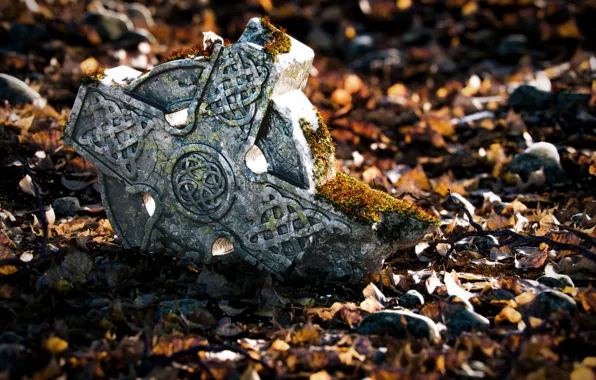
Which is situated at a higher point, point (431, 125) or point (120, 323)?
point (120, 323)

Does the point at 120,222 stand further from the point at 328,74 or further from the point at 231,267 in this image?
the point at 328,74

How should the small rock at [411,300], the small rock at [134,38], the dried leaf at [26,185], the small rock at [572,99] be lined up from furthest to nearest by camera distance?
the small rock at [134,38], the small rock at [572,99], the dried leaf at [26,185], the small rock at [411,300]

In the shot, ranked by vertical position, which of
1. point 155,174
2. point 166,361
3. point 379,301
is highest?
point 155,174

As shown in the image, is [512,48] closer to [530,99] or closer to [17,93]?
[530,99]

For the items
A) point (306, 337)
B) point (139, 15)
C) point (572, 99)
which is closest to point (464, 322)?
point (306, 337)

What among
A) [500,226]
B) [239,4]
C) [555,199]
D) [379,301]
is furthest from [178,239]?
[239,4]

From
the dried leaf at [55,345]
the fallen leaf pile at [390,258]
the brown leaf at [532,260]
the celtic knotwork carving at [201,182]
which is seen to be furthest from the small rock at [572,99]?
the dried leaf at [55,345]

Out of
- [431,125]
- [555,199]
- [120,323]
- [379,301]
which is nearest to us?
[120,323]

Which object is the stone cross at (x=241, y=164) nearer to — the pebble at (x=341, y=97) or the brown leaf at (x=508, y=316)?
the brown leaf at (x=508, y=316)
